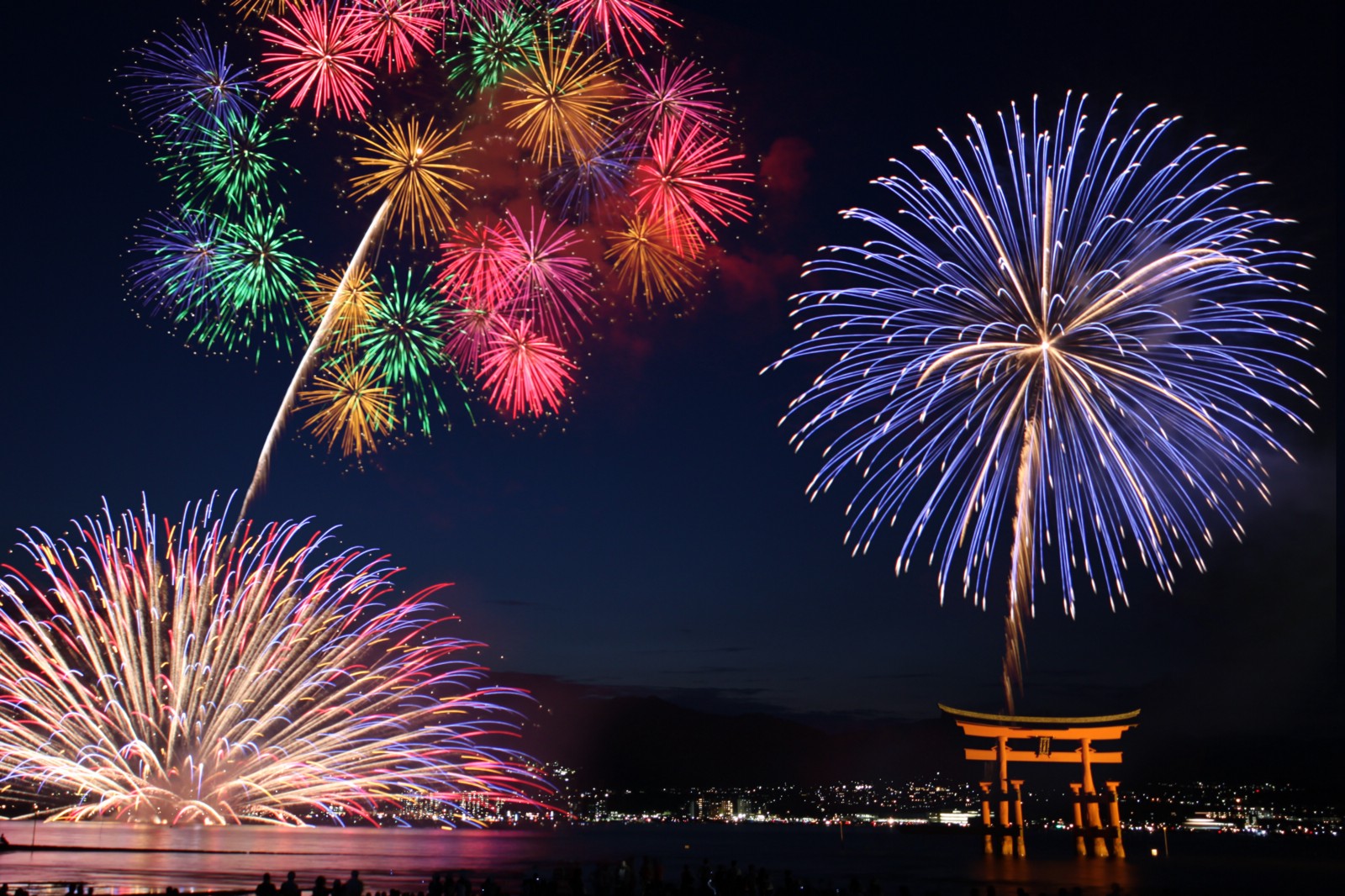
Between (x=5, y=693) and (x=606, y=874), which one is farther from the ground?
(x=5, y=693)

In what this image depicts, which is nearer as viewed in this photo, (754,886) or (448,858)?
(754,886)

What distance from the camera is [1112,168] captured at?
78.2 feet

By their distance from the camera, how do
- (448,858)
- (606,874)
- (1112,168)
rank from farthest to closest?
(448,858)
(1112,168)
(606,874)

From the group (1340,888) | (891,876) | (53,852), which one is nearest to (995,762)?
(891,876)

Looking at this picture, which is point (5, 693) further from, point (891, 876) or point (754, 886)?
point (891, 876)

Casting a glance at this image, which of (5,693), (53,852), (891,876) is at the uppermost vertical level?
(5,693)

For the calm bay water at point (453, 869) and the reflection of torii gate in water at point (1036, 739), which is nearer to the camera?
the calm bay water at point (453, 869)

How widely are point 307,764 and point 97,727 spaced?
24.2ft

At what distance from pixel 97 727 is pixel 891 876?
121 ft

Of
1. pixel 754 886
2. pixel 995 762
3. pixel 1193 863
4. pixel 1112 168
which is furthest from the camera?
pixel 1193 863

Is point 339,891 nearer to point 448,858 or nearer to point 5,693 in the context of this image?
point 5,693

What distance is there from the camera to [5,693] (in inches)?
1471

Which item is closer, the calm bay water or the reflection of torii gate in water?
the calm bay water

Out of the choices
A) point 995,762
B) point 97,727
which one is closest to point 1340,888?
point 995,762
